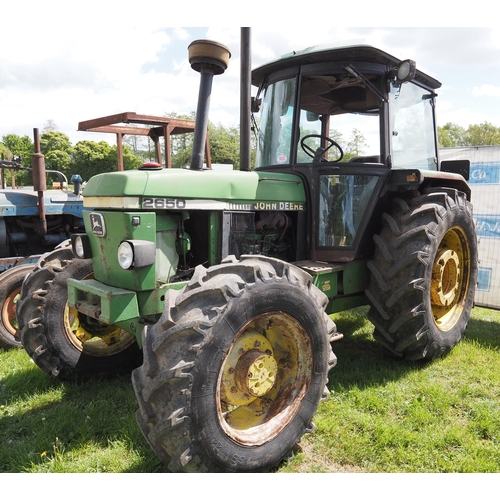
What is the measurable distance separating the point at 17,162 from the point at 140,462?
615 cm

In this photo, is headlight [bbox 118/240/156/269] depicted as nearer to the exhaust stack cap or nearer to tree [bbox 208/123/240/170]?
the exhaust stack cap

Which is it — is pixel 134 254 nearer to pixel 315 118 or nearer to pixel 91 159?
pixel 315 118

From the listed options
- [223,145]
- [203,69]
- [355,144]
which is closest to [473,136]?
[223,145]

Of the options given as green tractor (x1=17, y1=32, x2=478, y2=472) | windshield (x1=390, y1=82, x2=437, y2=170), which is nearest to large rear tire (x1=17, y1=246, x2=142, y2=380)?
green tractor (x1=17, y1=32, x2=478, y2=472)

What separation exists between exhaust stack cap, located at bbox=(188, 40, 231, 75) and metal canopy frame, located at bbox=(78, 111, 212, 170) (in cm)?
253

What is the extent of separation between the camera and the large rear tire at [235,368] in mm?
2350

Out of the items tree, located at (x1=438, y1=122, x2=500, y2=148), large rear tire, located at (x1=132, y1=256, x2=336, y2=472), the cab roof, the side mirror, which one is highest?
tree, located at (x1=438, y1=122, x2=500, y2=148)

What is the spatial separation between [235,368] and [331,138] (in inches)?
100

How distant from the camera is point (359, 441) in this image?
2979 mm

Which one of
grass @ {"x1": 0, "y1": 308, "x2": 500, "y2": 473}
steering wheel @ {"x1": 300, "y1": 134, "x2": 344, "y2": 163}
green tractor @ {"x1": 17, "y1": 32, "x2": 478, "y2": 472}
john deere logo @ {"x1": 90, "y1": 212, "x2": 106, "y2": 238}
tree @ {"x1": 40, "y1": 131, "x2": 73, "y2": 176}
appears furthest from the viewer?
tree @ {"x1": 40, "y1": 131, "x2": 73, "y2": 176}

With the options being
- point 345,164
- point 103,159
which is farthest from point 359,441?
point 103,159

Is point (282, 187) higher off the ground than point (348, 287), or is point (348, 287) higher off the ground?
point (282, 187)

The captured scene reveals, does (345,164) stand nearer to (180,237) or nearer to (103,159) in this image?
(180,237)

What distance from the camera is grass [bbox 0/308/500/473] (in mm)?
2801
